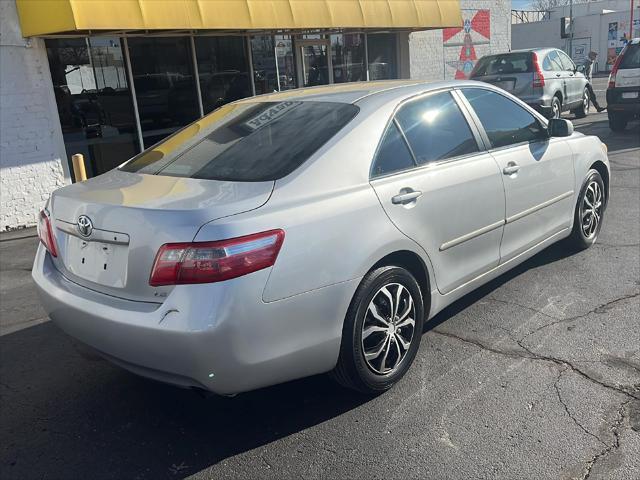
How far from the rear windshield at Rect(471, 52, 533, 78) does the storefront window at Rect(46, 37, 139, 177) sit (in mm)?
7823

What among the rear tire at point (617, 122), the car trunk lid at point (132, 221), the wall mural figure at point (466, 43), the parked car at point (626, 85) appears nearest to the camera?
the car trunk lid at point (132, 221)

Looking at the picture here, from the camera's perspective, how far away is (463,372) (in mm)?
3541

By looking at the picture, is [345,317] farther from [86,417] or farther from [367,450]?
[86,417]

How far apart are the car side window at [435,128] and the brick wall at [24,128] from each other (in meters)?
6.72

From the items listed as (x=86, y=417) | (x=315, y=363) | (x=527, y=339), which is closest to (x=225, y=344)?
(x=315, y=363)

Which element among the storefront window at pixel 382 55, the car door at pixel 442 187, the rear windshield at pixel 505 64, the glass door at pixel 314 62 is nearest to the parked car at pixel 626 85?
the rear windshield at pixel 505 64

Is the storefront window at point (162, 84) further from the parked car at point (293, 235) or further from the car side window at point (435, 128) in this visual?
the car side window at point (435, 128)

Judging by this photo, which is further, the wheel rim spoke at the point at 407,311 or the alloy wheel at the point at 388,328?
the wheel rim spoke at the point at 407,311

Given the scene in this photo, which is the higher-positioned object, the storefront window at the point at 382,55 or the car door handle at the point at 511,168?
the storefront window at the point at 382,55

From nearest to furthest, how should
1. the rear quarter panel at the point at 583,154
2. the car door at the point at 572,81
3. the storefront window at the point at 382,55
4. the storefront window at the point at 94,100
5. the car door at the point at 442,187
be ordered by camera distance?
the car door at the point at 442,187
the rear quarter panel at the point at 583,154
the storefront window at the point at 94,100
the car door at the point at 572,81
the storefront window at the point at 382,55

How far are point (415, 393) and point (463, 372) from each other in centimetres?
36

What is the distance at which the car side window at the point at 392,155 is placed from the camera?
3385mm

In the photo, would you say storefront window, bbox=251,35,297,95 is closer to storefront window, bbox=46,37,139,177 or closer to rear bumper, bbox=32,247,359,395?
storefront window, bbox=46,37,139,177

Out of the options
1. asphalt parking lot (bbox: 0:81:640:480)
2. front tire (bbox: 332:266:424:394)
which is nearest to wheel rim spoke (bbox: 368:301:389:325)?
front tire (bbox: 332:266:424:394)
